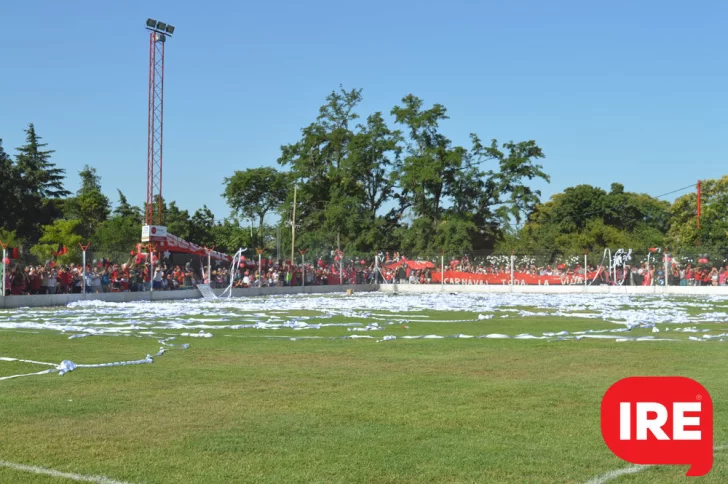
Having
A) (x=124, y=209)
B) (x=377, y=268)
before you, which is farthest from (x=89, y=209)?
(x=377, y=268)

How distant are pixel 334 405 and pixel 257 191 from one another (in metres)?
78.6

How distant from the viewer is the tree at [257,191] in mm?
85375

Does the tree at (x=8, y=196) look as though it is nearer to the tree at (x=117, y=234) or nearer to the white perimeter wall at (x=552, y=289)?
the tree at (x=117, y=234)

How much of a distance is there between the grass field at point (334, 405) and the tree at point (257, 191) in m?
67.4

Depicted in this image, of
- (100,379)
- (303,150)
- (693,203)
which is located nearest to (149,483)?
(100,379)

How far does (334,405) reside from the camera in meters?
9.07

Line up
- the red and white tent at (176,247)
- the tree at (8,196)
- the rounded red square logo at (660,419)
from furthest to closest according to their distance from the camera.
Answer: the tree at (8,196)
the red and white tent at (176,247)
the rounded red square logo at (660,419)

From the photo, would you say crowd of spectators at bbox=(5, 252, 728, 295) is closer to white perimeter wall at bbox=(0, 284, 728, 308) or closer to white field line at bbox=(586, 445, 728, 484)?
white perimeter wall at bbox=(0, 284, 728, 308)

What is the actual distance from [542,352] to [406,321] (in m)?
8.42

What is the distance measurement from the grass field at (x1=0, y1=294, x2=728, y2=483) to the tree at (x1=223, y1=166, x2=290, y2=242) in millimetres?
67370

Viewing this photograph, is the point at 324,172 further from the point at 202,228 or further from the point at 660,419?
the point at 660,419

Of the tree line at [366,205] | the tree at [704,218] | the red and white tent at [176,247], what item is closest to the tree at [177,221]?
the tree line at [366,205]

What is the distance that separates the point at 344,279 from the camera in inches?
2144

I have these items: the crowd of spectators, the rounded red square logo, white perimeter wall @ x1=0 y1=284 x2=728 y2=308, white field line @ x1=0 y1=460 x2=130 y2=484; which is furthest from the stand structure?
the rounded red square logo
